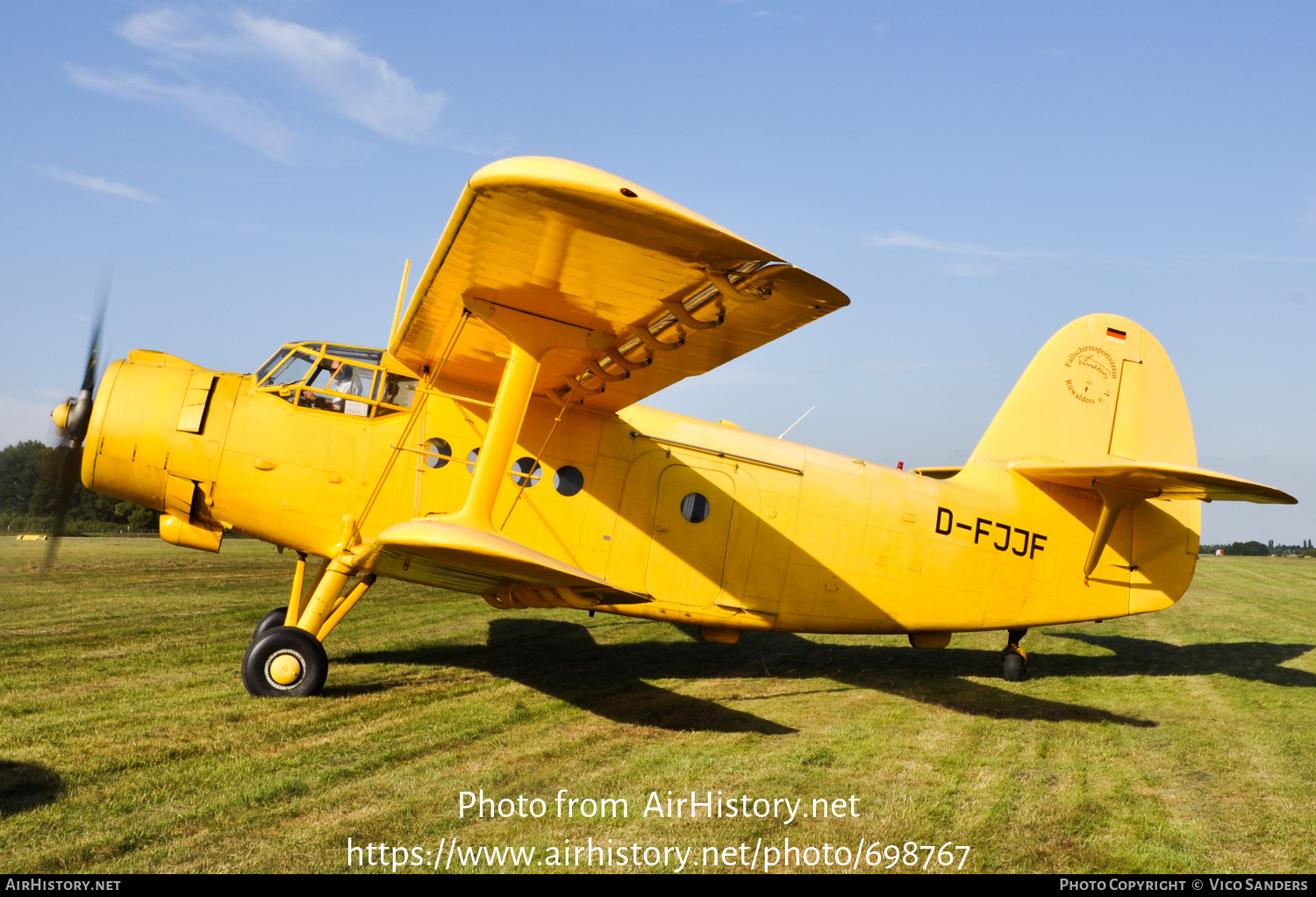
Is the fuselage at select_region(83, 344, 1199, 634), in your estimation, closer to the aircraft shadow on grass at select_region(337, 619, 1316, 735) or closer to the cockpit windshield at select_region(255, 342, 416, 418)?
the cockpit windshield at select_region(255, 342, 416, 418)

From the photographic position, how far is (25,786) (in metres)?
4.55

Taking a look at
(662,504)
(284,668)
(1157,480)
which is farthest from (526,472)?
(1157,480)

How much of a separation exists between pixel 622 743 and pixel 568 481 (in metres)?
2.54

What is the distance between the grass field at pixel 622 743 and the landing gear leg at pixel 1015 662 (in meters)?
0.19

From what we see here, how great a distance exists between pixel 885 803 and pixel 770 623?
11.3 ft

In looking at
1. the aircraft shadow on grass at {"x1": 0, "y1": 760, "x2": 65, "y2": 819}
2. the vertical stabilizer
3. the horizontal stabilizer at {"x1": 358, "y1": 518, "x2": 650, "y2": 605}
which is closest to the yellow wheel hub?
the horizontal stabilizer at {"x1": 358, "y1": 518, "x2": 650, "y2": 605}

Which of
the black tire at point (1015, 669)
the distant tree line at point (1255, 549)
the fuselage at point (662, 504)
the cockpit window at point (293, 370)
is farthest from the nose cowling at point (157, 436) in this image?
the distant tree line at point (1255, 549)

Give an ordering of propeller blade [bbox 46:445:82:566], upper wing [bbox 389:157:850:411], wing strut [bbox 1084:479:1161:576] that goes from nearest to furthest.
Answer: upper wing [bbox 389:157:850:411]
propeller blade [bbox 46:445:82:566]
wing strut [bbox 1084:479:1161:576]

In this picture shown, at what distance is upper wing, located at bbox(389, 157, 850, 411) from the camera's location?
4.38 meters

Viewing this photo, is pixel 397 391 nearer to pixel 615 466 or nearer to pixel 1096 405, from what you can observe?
pixel 615 466

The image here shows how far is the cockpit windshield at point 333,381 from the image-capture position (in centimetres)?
742

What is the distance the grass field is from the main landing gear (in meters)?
0.22

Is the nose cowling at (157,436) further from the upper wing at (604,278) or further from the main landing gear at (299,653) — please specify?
the upper wing at (604,278)

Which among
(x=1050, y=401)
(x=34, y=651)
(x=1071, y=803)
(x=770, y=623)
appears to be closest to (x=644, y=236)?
(x=1071, y=803)
